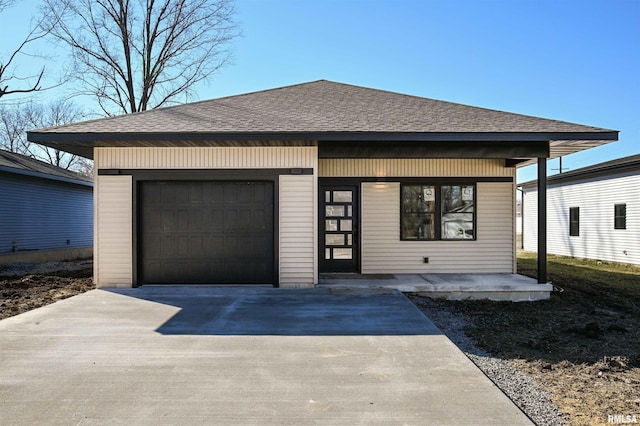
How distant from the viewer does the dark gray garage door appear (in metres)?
8.05

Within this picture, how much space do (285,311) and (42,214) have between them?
12.6m

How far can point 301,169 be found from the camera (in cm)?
786

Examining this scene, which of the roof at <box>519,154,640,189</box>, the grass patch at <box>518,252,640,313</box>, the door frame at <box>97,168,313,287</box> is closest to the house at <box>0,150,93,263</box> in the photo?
the door frame at <box>97,168,313,287</box>

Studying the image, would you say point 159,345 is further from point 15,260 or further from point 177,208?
point 15,260

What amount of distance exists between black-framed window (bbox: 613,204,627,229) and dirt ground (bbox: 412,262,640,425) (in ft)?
22.1

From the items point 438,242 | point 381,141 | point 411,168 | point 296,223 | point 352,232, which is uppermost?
point 381,141

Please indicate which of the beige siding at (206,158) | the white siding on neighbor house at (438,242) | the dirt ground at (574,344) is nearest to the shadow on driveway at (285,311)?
the dirt ground at (574,344)

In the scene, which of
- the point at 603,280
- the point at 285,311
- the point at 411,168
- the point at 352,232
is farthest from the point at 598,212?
the point at 285,311

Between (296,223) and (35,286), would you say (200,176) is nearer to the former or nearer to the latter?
(296,223)

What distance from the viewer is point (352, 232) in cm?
947

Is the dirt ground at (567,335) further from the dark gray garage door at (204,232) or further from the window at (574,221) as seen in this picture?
the window at (574,221)

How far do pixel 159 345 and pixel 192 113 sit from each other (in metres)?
5.29

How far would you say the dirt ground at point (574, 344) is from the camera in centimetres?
334

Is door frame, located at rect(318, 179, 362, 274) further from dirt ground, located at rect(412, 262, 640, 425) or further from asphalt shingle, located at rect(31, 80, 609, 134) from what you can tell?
dirt ground, located at rect(412, 262, 640, 425)
